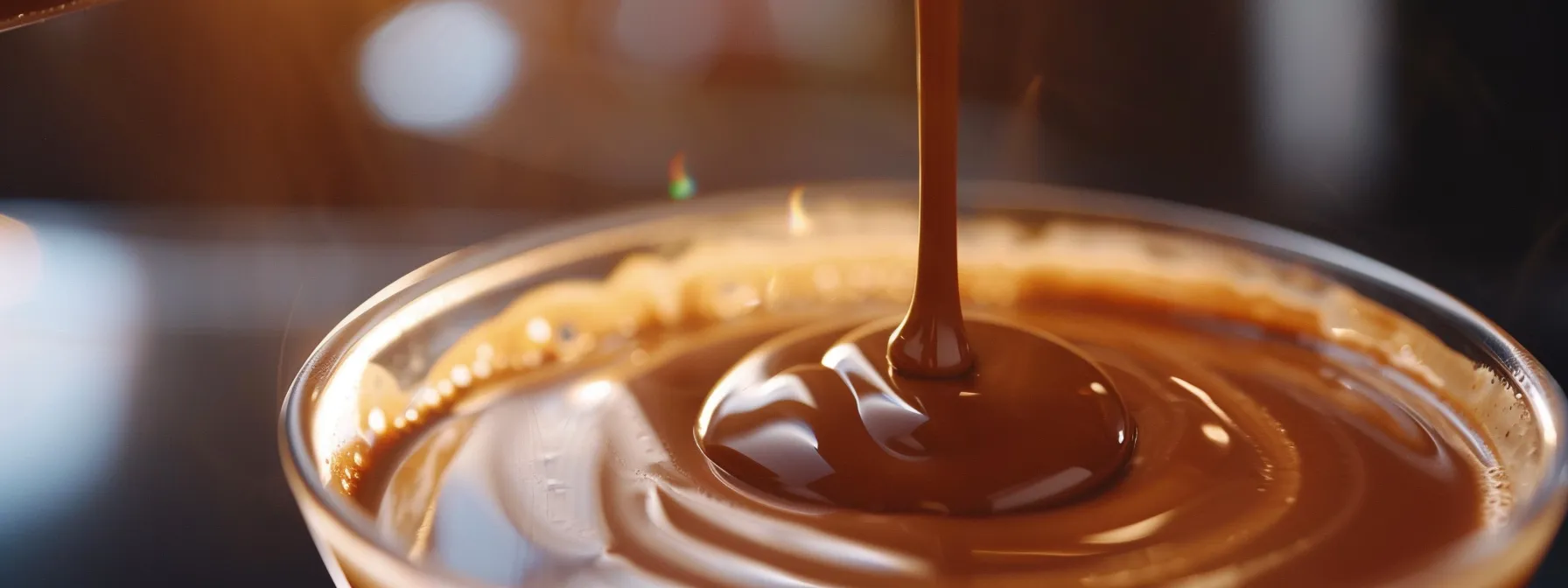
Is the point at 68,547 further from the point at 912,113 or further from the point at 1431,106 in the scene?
the point at 1431,106

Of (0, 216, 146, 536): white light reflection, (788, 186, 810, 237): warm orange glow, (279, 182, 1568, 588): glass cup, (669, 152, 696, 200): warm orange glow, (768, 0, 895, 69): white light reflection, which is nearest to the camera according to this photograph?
(279, 182, 1568, 588): glass cup

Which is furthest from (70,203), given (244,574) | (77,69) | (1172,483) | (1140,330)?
(1172,483)

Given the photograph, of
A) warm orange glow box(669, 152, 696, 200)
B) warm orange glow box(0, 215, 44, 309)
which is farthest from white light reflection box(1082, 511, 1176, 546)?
warm orange glow box(0, 215, 44, 309)

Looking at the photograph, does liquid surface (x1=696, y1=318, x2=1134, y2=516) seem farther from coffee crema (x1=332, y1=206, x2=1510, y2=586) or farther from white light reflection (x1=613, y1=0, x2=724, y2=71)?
white light reflection (x1=613, y1=0, x2=724, y2=71)

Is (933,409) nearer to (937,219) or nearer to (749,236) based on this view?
(937,219)

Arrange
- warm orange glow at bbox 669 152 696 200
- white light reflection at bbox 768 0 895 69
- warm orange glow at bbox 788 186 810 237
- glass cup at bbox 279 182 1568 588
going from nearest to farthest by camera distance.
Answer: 1. glass cup at bbox 279 182 1568 588
2. warm orange glow at bbox 788 186 810 237
3. white light reflection at bbox 768 0 895 69
4. warm orange glow at bbox 669 152 696 200

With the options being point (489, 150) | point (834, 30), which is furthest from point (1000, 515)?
point (489, 150)
